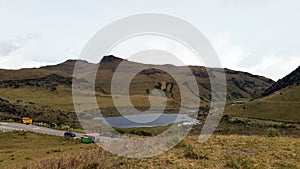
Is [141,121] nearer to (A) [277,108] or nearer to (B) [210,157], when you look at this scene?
(A) [277,108]

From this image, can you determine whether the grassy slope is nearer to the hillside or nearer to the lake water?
the hillside

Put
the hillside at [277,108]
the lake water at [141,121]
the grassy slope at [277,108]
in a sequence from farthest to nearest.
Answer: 1. the grassy slope at [277,108]
2. the hillside at [277,108]
3. the lake water at [141,121]

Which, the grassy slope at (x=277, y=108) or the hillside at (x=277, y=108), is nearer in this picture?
the hillside at (x=277, y=108)

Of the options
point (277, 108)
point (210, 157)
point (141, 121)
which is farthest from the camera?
point (277, 108)

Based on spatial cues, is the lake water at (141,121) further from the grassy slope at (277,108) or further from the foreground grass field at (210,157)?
the foreground grass field at (210,157)

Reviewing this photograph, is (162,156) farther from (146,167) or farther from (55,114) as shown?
(55,114)

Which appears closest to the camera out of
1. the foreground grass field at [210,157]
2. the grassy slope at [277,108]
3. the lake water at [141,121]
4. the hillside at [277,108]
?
the foreground grass field at [210,157]

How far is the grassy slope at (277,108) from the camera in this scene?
4980 inches

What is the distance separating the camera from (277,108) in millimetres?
136000

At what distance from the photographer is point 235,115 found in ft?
467

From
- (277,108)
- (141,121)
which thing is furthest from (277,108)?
(141,121)

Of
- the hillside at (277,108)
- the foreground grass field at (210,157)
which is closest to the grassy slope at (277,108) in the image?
the hillside at (277,108)

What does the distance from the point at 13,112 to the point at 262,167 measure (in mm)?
122241

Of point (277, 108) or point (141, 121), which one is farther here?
point (277, 108)
